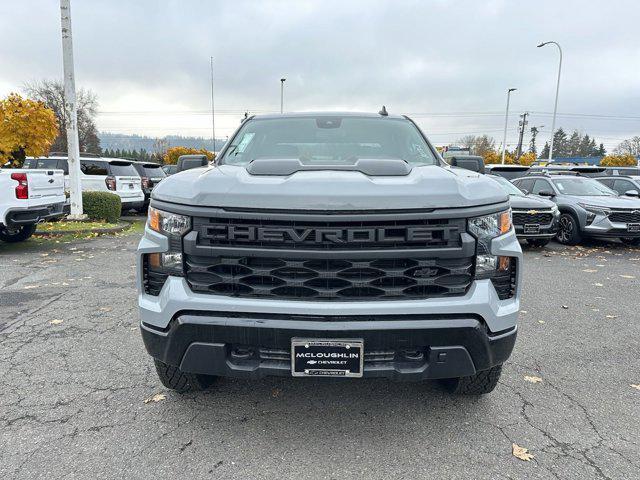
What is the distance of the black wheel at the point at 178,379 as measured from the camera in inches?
109

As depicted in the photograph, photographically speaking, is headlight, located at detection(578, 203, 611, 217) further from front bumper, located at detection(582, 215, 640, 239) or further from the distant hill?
the distant hill

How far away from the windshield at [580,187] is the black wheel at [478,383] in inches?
362

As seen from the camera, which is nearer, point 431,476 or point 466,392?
point 431,476

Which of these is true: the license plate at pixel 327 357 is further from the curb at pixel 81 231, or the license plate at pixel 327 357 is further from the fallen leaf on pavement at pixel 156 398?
the curb at pixel 81 231

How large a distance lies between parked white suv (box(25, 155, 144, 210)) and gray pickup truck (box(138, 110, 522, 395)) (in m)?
11.2

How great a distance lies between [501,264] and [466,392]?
102cm

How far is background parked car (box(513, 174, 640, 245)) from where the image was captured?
9.33 meters

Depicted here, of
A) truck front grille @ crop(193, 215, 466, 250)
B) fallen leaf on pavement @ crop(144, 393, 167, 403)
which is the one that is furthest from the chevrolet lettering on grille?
fallen leaf on pavement @ crop(144, 393, 167, 403)

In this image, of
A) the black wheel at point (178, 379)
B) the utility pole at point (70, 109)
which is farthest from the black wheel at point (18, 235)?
the black wheel at point (178, 379)

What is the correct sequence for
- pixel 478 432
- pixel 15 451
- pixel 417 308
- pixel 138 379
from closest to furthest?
pixel 417 308
pixel 15 451
pixel 478 432
pixel 138 379

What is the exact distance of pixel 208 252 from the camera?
222 centimetres

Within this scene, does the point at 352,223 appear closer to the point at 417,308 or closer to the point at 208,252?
the point at 417,308

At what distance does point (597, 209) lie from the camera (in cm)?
954

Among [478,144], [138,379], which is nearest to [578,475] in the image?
[138,379]
